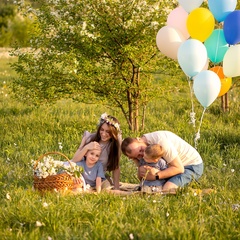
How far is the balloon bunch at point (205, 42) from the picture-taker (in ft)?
20.0

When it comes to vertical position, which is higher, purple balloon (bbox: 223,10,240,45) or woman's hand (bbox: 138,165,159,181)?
purple balloon (bbox: 223,10,240,45)

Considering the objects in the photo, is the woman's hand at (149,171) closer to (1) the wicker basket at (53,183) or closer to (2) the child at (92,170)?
(2) the child at (92,170)

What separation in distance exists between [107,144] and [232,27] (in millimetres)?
1858

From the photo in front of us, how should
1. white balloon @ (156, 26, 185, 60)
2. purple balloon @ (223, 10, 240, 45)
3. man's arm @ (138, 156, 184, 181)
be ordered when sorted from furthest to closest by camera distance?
white balloon @ (156, 26, 185, 60) → purple balloon @ (223, 10, 240, 45) → man's arm @ (138, 156, 184, 181)

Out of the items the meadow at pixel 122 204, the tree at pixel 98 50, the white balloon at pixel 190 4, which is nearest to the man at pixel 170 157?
the meadow at pixel 122 204

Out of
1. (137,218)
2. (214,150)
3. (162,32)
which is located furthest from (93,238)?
(214,150)

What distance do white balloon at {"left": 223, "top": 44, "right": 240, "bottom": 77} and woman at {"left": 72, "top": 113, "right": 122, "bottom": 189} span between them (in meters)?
1.34

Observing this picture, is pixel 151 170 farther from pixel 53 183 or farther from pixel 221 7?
pixel 221 7

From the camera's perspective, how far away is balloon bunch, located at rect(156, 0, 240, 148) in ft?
20.0

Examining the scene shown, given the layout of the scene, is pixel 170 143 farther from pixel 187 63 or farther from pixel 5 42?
pixel 5 42

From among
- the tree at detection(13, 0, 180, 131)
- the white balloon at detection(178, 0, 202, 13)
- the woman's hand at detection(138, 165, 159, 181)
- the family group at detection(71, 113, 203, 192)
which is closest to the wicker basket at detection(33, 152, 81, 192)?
the family group at detection(71, 113, 203, 192)

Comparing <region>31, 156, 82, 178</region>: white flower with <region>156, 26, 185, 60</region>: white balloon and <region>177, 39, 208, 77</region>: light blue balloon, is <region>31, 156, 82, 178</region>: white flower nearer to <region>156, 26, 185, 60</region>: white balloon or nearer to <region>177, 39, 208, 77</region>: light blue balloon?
<region>177, 39, 208, 77</region>: light blue balloon

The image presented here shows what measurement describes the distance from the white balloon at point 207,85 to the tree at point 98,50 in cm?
193

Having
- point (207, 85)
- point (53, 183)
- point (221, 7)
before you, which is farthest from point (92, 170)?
Answer: point (221, 7)
